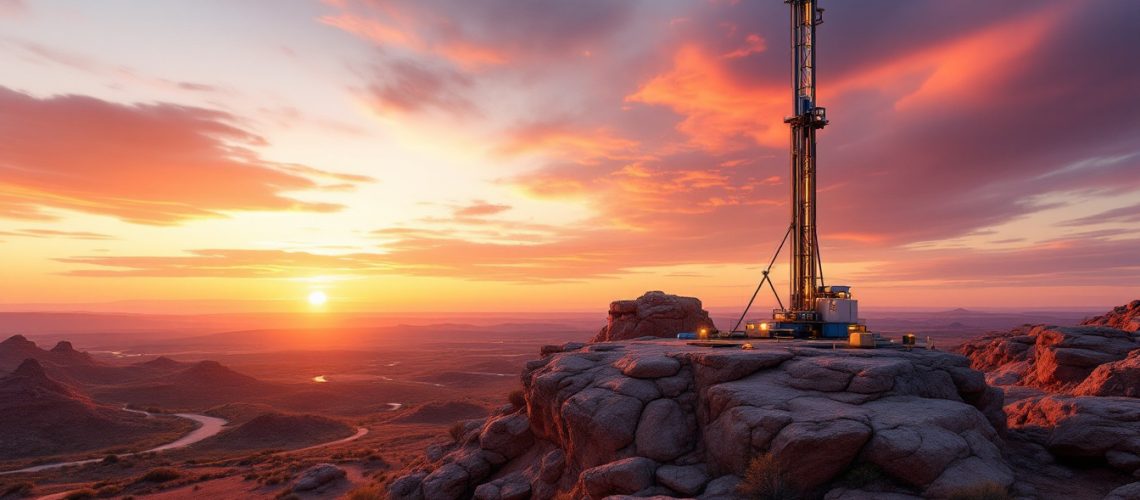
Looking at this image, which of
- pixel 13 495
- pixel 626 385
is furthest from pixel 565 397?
pixel 13 495

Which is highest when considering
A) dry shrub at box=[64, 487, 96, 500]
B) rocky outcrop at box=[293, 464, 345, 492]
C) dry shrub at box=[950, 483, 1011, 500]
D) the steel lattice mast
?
the steel lattice mast

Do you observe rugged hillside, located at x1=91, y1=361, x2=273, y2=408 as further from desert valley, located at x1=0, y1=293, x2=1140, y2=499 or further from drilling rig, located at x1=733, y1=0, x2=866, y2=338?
drilling rig, located at x1=733, y1=0, x2=866, y2=338

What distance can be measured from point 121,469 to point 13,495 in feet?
28.6

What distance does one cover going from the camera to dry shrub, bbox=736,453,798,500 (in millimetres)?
16984

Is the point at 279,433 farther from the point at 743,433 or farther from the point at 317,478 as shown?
the point at 743,433

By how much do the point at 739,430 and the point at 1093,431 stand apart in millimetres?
13886

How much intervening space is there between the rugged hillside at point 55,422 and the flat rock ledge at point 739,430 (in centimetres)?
6527

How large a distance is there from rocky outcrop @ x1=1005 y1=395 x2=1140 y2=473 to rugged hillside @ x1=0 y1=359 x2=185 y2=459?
289 ft

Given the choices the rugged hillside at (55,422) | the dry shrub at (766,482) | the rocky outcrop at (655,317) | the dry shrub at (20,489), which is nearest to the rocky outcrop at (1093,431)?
the dry shrub at (766,482)

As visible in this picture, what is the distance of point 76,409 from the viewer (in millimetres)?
72375

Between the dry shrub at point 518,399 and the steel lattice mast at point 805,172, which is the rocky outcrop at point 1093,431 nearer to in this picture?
the steel lattice mast at point 805,172

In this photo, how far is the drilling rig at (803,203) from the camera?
32.6 meters

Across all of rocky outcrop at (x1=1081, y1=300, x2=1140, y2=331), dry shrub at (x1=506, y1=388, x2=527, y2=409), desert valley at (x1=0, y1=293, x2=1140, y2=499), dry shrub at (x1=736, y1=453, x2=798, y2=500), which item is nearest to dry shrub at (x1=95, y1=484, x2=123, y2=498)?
desert valley at (x1=0, y1=293, x2=1140, y2=499)

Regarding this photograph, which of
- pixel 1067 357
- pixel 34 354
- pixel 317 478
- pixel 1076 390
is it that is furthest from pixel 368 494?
pixel 34 354
